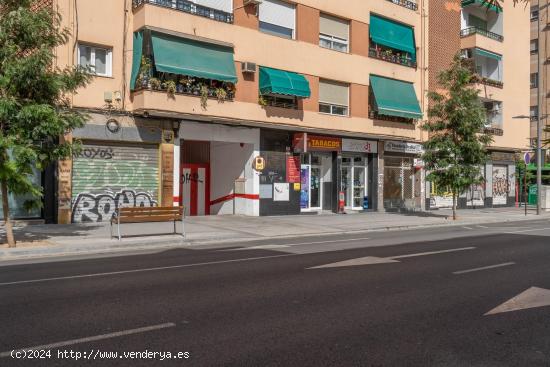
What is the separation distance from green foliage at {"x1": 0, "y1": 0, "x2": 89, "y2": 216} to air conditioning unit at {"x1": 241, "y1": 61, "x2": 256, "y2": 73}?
29.6 feet

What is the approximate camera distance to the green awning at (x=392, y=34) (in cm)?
2542

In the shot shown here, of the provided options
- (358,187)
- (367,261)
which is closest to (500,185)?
(358,187)

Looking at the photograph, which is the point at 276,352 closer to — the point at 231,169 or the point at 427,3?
the point at 231,169

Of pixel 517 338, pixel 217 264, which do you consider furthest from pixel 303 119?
pixel 517 338

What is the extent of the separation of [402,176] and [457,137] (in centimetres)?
585

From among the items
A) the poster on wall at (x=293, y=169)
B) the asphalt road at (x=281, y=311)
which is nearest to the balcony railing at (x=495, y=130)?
the poster on wall at (x=293, y=169)

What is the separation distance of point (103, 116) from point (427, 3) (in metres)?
19.4

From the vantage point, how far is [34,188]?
11922 mm

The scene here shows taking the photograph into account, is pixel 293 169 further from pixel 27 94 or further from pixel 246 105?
pixel 27 94

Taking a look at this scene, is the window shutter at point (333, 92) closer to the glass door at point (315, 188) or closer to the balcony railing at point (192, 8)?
the glass door at point (315, 188)

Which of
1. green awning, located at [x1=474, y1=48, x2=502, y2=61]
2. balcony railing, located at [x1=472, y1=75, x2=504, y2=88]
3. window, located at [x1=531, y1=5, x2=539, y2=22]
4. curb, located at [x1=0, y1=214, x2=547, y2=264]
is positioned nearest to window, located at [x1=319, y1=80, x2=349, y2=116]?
curb, located at [x1=0, y1=214, x2=547, y2=264]

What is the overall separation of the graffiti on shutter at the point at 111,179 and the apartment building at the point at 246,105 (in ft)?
0.12

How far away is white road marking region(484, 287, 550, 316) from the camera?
244 inches

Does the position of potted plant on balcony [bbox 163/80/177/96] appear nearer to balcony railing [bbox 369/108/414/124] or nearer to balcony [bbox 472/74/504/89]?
balcony railing [bbox 369/108/414/124]
